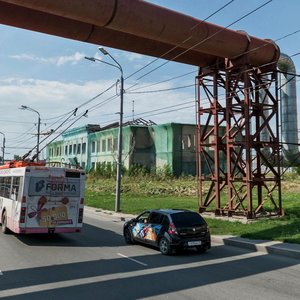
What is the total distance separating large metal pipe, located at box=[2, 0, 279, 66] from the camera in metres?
15.1

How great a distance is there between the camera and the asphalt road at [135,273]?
820cm

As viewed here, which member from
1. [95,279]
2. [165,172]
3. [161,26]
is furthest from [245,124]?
[165,172]

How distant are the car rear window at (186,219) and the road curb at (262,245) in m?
2.28

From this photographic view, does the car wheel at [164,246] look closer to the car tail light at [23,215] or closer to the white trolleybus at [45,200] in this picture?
the white trolleybus at [45,200]

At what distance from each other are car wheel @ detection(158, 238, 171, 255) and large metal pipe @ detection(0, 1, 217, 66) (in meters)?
9.19

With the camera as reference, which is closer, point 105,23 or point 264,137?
point 105,23

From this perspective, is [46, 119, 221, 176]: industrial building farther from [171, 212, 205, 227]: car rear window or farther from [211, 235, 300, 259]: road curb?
[171, 212, 205, 227]: car rear window

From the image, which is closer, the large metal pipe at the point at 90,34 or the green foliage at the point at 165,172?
the large metal pipe at the point at 90,34

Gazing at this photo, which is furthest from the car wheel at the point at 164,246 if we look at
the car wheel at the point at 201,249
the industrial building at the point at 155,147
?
the industrial building at the point at 155,147

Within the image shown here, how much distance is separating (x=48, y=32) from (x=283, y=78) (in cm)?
1350

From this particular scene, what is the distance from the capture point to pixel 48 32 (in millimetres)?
16891

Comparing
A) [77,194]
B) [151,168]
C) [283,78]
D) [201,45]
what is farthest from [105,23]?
[151,168]

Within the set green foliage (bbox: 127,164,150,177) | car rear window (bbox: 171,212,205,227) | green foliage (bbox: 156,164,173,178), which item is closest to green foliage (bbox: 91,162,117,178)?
green foliage (bbox: 127,164,150,177)

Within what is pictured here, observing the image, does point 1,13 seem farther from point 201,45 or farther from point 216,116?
point 216,116
